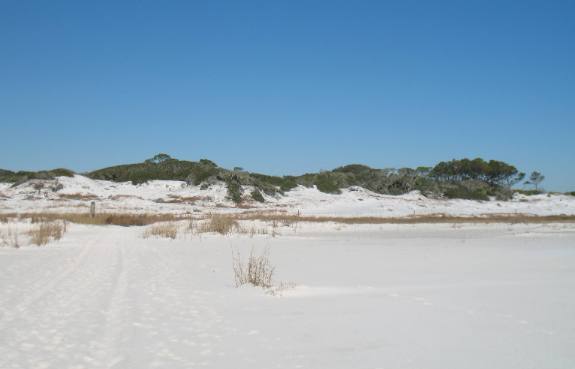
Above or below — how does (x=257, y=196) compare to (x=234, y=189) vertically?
below

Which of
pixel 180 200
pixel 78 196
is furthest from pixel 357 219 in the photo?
pixel 78 196

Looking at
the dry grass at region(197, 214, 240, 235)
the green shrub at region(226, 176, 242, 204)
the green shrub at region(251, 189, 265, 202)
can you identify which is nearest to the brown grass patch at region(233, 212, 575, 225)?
the dry grass at region(197, 214, 240, 235)

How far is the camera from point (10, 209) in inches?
1232

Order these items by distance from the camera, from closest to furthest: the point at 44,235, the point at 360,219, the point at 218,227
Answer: the point at 44,235
the point at 218,227
the point at 360,219

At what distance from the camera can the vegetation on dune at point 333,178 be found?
45938 mm

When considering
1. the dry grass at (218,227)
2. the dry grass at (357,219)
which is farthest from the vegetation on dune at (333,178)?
the dry grass at (218,227)

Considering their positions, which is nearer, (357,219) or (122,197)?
(357,219)

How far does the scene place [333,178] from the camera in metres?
55.6

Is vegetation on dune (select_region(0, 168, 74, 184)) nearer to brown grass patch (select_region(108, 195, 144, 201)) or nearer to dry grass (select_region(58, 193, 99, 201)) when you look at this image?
dry grass (select_region(58, 193, 99, 201))

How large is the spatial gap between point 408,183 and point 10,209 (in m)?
42.3

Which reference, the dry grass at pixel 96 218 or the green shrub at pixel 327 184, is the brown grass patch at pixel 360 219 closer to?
the dry grass at pixel 96 218

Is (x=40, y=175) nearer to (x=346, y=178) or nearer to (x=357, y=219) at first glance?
(x=357, y=219)

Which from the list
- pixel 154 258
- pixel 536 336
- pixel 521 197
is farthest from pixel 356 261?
pixel 521 197

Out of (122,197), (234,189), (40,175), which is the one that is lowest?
(122,197)
